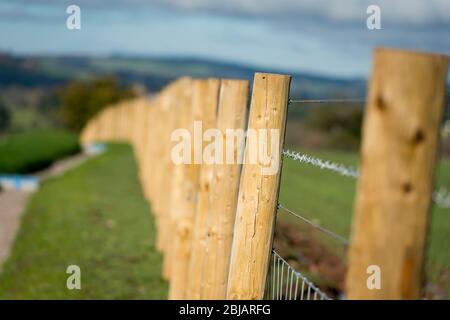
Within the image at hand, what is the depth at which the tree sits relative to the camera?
279 ft

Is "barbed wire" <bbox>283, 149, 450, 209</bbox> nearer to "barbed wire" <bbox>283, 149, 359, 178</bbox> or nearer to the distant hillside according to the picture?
"barbed wire" <bbox>283, 149, 359, 178</bbox>

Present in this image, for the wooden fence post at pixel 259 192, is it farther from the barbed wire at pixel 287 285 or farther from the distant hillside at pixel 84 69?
the distant hillside at pixel 84 69

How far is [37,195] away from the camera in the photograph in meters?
17.2

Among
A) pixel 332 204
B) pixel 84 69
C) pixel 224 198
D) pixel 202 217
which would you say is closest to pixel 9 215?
pixel 332 204

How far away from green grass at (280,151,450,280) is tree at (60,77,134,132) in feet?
202

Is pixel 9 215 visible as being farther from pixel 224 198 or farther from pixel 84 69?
pixel 84 69

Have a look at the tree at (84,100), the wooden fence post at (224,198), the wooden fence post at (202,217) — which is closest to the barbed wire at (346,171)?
the wooden fence post at (224,198)

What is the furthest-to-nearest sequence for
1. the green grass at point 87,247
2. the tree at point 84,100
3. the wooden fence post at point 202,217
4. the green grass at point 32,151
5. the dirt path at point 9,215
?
the tree at point 84,100
the green grass at point 32,151
the dirt path at point 9,215
the green grass at point 87,247
the wooden fence post at point 202,217

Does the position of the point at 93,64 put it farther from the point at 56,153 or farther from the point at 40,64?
the point at 56,153

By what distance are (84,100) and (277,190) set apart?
273 feet

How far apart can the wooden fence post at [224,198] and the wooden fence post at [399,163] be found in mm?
2764

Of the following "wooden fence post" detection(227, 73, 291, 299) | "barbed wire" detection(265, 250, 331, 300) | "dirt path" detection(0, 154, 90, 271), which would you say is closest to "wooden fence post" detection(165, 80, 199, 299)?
"barbed wire" detection(265, 250, 331, 300)

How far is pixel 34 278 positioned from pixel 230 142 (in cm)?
406

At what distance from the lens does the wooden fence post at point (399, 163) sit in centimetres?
280
